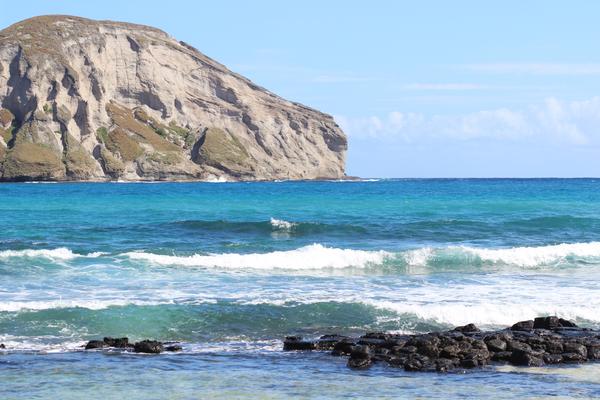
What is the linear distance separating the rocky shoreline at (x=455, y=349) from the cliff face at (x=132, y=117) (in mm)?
136374

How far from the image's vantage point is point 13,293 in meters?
22.9

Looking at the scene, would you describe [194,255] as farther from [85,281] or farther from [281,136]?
[281,136]

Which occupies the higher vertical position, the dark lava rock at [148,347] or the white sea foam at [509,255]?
the white sea foam at [509,255]

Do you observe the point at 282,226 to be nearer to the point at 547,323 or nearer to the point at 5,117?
the point at 547,323

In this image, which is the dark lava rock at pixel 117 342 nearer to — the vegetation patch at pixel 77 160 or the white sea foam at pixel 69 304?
the white sea foam at pixel 69 304

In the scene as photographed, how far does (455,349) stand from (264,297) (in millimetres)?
8032

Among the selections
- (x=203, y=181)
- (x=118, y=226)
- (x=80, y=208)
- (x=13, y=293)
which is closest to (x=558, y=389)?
(x=13, y=293)

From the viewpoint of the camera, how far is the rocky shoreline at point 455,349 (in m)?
15.2

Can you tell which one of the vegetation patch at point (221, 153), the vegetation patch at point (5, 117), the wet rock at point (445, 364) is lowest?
the wet rock at point (445, 364)

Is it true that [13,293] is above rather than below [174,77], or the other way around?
below

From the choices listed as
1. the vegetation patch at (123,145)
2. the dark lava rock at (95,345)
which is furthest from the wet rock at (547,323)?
the vegetation patch at (123,145)

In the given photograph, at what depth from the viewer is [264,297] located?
74.4 feet

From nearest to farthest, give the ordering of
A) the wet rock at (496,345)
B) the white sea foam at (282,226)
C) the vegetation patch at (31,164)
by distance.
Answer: the wet rock at (496,345) < the white sea foam at (282,226) < the vegetation patch at (31,164)

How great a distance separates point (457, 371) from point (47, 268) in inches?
681
